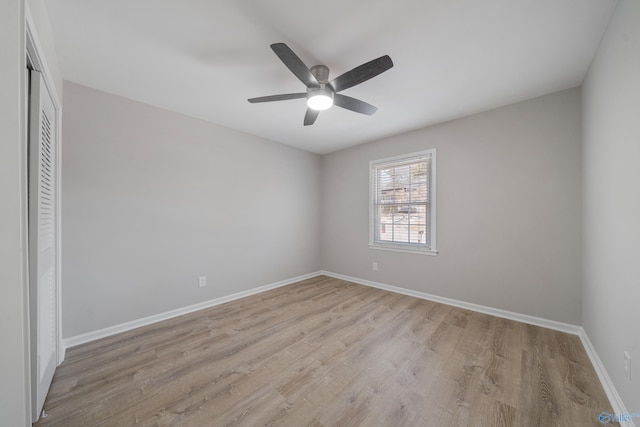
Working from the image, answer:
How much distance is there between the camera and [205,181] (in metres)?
3.14

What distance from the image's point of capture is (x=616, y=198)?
1.54 metres

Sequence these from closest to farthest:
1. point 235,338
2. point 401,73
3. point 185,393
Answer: point 185,393, point 401,73, point 235,338

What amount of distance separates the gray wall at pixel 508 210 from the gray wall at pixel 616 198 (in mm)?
330

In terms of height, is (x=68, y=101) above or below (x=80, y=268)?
above

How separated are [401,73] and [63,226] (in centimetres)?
352

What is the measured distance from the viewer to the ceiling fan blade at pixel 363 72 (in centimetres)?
157

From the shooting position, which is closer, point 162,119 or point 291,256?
point 162,119

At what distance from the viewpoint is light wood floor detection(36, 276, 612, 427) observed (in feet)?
4.75

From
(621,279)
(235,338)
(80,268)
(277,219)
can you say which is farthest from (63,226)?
(621,279)

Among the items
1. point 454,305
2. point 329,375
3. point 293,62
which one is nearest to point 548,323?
point 454,305

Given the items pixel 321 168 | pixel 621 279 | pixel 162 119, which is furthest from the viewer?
pixel 321 168

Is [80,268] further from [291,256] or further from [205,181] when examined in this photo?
[291,256]

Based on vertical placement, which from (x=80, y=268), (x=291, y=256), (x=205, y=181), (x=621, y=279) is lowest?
(x=291, y=256)

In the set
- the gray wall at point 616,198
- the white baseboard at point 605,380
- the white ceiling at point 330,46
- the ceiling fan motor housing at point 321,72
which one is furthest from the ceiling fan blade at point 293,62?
A: the white baseboard at point 605,380
